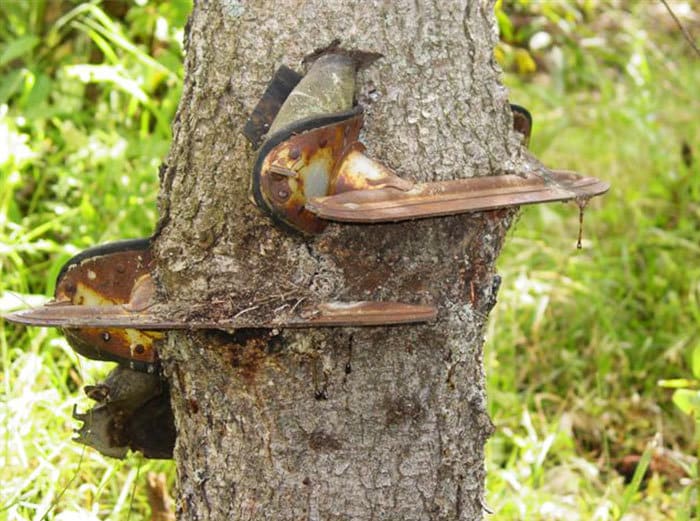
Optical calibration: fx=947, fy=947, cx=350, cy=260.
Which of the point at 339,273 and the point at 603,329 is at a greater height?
the point at 339,273

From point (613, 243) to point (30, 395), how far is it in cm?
254

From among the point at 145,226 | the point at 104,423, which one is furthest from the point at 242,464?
the point at 145,226

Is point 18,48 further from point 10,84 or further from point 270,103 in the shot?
point 270,103

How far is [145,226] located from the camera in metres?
3.13

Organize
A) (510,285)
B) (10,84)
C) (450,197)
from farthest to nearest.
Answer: (510,285)
(10,84)
(450,197)

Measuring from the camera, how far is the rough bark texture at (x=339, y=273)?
4.80 ft

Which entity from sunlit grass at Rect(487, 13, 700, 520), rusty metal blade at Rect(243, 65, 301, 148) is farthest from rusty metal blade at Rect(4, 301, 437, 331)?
A: sunlit grass at Rect(487, 13, 700, 520)

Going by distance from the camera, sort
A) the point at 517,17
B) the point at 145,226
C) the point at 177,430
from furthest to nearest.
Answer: the point at 517,17, the point at 145,226, the point at 177,430

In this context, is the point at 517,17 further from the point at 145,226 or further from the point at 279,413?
the point at 279,413

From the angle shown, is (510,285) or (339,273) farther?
(510,285)

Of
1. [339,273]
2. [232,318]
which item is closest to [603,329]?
[339,273]

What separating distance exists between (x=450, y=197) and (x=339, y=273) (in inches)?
8.3

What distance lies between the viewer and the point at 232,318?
4.59 feet

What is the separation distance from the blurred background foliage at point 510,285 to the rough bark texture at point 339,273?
706 millimetres
